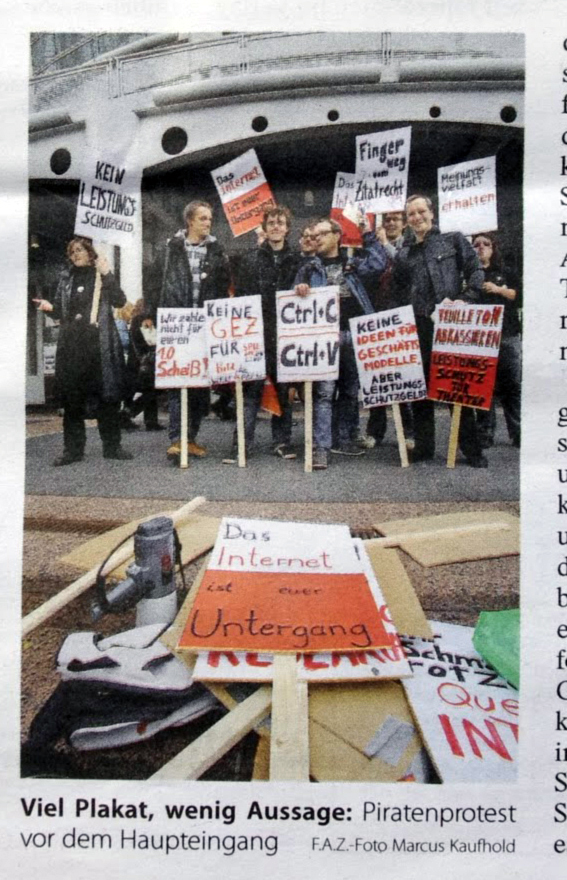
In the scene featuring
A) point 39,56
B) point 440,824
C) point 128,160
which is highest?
point 39,56

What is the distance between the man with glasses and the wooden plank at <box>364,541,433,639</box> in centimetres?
14

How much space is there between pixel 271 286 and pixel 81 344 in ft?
0.84

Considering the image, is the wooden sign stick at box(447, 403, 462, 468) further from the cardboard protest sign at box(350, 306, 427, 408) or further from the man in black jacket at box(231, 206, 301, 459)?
the man in black jacket at box(231, 206, 301, 459)

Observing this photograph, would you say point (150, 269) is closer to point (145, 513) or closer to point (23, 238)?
point (23, 238)

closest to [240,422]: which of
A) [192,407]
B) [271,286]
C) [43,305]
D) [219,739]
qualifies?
[192,407]

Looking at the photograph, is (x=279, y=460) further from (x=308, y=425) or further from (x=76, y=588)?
(x=76, y=588)

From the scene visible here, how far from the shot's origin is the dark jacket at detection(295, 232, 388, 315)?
0.78 metres

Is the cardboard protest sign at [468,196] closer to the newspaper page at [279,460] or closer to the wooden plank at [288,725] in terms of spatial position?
the newspaper page at [279,460]

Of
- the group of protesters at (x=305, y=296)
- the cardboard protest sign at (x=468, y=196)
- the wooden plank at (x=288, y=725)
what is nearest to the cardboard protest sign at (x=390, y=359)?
the group of protesters at (x=305, y=296)

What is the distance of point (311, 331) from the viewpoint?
2.58ft

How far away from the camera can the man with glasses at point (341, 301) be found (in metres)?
0.77

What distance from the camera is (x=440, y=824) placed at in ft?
2.14

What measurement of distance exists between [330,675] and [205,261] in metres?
0.51

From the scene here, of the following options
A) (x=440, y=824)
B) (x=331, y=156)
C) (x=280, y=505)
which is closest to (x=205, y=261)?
(x=331, y=156)
